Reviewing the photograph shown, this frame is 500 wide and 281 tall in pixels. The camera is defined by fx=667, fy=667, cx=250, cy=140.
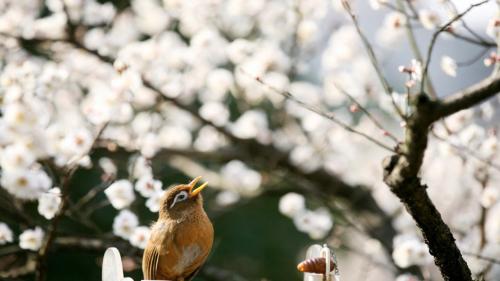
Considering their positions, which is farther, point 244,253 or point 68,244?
point 244,253

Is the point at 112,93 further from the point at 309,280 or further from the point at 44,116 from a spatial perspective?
the point at 309,280

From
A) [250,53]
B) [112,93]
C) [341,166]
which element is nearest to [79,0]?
[250,53]

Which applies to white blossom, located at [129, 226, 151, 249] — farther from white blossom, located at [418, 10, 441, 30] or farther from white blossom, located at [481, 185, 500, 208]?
white blossom, located at [418, 10, 441, 30]

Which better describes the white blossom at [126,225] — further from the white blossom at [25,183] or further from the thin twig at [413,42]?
the thin twig at [413,42]

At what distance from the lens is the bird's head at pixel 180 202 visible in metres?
1.97

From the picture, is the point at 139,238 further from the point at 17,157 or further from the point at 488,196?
the point at 488,196

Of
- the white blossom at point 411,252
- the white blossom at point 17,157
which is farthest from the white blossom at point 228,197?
the white blossom at point 17,157

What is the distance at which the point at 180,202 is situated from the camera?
6.51 ft

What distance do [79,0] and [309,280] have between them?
3346 millimetres

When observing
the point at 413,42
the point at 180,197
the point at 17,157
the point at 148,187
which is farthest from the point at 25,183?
the point at 413,42

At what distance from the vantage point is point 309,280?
1880 millimetres

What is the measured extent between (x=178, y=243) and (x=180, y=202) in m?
0.13

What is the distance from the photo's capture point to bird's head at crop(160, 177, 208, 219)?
1.97 meters

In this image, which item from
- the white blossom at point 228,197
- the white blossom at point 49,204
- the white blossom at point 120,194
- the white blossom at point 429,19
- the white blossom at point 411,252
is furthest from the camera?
the white blossom at point 228,197
